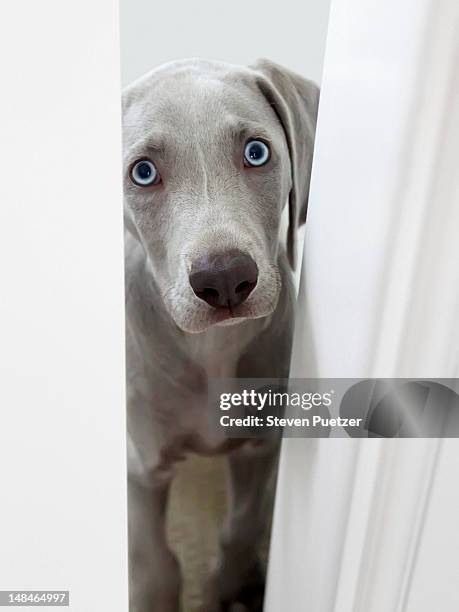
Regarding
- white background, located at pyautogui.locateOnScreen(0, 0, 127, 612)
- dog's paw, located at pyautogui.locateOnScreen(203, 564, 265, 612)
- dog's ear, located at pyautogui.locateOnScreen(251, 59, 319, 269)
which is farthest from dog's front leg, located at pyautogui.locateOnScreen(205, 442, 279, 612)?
dog's ear, located at pyautogui.locateOnScreen(251, 59, 319, 269)

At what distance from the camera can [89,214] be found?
0.53m

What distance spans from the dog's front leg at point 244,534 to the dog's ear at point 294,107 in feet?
0.97

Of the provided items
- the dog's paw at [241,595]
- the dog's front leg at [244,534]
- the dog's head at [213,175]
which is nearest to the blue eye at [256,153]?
the dog's head at [213,175]

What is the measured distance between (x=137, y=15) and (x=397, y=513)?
42 centimetres

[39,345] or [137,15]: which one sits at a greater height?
[137,15]

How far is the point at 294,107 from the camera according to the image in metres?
0.54

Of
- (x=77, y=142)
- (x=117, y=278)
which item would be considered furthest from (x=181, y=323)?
(x=77, y=142)

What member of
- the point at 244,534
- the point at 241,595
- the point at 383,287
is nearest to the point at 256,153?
the point at 383,287

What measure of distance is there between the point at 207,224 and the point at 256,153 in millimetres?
77

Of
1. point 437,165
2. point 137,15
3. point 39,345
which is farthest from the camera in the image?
point 39,345

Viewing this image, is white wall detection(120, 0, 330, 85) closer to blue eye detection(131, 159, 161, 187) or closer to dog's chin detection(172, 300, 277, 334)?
blue eye detection(131, 159, 161, 187)

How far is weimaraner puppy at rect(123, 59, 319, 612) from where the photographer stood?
1.65 ft

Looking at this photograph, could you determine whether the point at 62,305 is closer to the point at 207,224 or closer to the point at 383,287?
the point at 207,224

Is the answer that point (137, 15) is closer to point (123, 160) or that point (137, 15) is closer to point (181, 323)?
point (123, 160)
